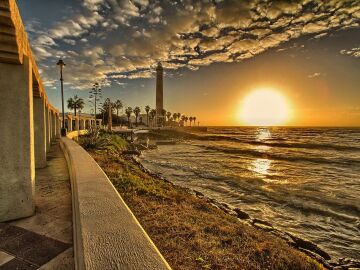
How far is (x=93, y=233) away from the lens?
2.69m

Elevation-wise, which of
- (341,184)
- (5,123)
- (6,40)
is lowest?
(341,184)

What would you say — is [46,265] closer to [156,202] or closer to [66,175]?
[156,202]

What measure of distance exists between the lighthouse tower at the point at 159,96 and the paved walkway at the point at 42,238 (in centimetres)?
11388

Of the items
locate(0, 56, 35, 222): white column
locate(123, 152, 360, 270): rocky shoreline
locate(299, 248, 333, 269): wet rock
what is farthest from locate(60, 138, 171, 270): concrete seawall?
locate(123, 152, 360, 270): rocky shoreline

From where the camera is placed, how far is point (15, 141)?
4.16 m

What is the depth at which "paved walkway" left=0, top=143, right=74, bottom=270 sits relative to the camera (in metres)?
2.95

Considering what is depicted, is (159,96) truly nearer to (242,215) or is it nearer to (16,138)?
(242,215)

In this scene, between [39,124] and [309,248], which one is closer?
[309,248]

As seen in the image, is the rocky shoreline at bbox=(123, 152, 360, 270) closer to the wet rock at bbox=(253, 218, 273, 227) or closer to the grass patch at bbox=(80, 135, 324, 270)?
the wet rock at bbox=(253, 218, 273, 227)

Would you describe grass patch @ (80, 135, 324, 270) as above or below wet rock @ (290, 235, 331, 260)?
above

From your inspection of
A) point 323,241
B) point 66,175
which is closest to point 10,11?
point 66,175

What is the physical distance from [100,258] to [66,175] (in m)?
6.25

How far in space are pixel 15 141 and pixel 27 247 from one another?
2.01 metres

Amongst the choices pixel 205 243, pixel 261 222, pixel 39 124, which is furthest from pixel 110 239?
pixel 39 124
